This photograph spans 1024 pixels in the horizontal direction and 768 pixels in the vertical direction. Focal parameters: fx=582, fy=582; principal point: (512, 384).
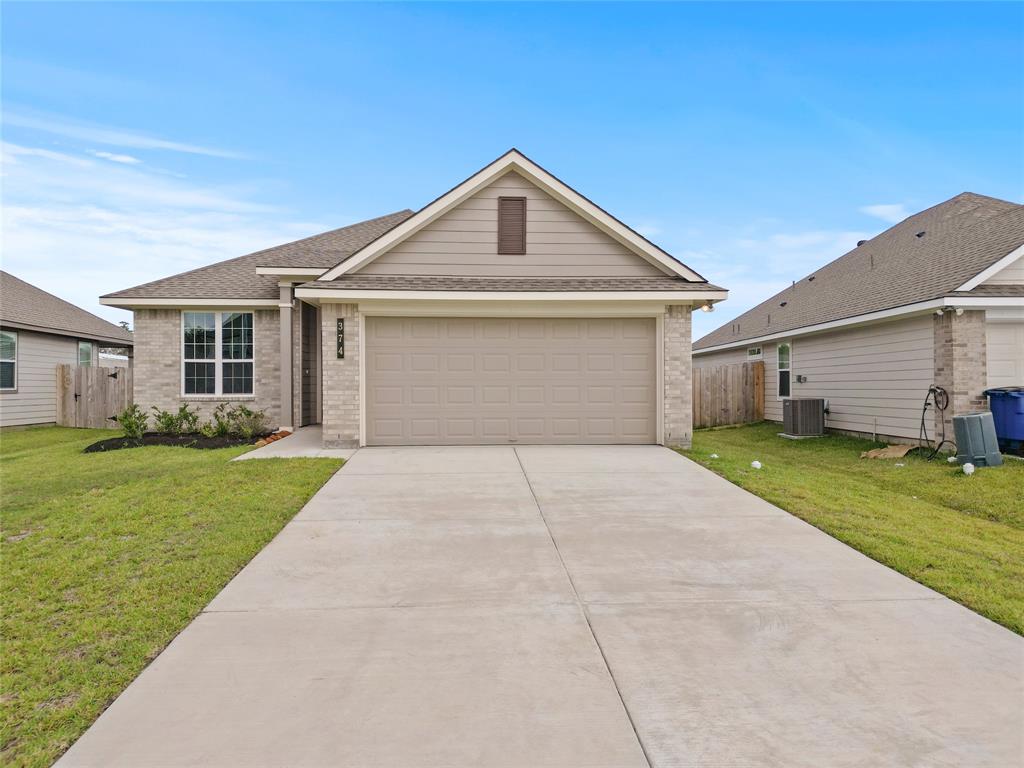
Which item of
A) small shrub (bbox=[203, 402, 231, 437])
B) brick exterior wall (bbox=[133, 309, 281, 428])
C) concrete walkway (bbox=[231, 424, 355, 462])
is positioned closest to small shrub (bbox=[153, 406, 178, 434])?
brick exterior wall (bbox=[133, 309, 281, 428])

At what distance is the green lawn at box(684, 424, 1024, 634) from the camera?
4.85 meters

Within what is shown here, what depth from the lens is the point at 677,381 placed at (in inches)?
448

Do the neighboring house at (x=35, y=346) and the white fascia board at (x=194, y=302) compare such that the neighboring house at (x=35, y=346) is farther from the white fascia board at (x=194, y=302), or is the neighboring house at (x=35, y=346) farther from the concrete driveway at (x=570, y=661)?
the concrete driveway at (x=570, y=661)

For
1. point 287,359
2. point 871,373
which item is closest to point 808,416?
point 871,373

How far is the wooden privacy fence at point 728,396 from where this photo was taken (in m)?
19.8

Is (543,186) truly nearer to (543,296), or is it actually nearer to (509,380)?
(543,296)

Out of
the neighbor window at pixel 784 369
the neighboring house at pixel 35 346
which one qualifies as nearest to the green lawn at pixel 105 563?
the neighboring house at pixel 35 346

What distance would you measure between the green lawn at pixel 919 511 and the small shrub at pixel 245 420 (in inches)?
400

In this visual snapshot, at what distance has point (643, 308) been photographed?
11.4 m

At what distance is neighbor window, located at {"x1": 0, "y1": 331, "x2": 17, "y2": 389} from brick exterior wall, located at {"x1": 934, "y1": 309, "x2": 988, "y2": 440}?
24478mm

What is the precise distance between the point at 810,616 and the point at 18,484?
35.4ft


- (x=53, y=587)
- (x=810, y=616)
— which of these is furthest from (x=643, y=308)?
(x=53, y=587)

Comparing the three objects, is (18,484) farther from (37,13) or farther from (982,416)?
(982,416)

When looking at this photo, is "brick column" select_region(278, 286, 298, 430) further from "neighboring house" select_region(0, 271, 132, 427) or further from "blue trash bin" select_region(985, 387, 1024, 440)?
"blue trash bin" select_region(985, 387, 1024, 440)
